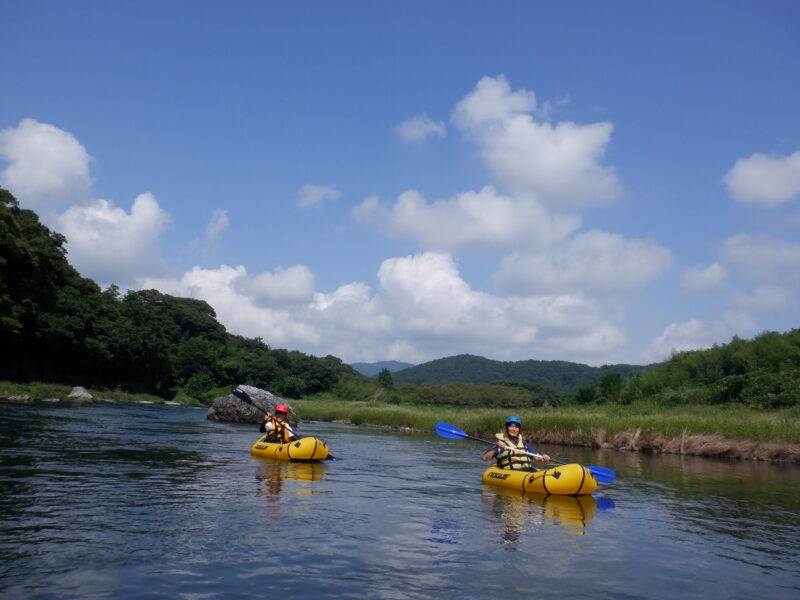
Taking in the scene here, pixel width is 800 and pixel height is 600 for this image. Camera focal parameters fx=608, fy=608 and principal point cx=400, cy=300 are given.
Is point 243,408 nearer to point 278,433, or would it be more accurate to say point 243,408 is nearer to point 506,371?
point 278,433

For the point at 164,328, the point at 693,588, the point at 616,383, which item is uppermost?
the point at 164,328

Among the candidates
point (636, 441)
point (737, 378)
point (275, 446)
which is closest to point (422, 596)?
point (275, 446)

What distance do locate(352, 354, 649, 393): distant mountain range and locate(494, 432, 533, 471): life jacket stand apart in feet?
383

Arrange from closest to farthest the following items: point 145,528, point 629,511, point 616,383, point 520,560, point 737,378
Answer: point 520,560, point 145,528, point 629,511, point 737,378, point 616,383

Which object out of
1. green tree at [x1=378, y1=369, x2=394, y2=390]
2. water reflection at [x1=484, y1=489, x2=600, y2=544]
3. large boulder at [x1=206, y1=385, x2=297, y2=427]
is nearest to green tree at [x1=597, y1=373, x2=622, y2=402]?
large boulder at [x1=206, y1=385, x2=297, y2=427]

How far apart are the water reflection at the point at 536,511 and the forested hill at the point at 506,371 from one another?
4703 inches

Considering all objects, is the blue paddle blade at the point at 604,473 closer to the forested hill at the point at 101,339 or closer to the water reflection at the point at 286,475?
the water reflection at the point at 286,475

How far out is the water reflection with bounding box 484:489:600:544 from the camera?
8008 mm

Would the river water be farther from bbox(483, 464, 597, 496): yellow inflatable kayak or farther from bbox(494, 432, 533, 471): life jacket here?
bbox(494, 432, 533, 471): life jacket

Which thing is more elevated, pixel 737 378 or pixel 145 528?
pixel 737 378

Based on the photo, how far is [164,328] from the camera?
63.8 m

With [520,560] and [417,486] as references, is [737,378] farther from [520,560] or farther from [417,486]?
[520,560]

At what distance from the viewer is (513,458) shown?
11508 millimetres

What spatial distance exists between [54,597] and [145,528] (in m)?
2.29
